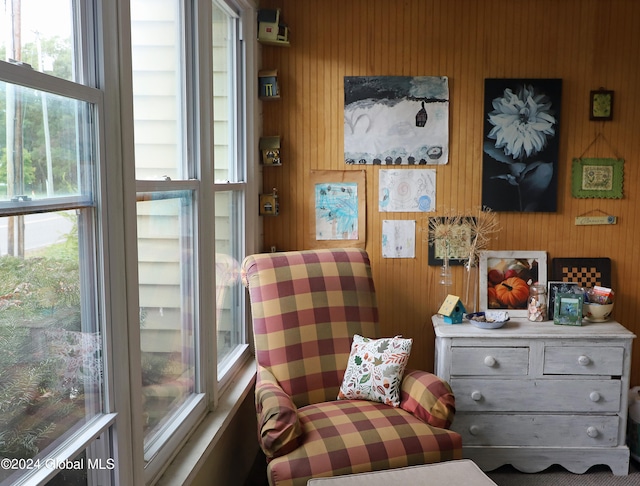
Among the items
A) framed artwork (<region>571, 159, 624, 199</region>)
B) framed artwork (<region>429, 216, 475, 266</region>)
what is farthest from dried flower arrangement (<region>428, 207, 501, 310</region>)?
framed artwork (<region>571, 159, 624, 199</region>)

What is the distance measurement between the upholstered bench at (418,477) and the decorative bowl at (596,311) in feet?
4.60

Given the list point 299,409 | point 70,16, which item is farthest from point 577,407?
point 70,16

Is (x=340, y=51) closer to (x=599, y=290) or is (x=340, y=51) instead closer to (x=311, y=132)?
(x=311, y=132)

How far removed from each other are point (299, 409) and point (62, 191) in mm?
1565

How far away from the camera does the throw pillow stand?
244 cm

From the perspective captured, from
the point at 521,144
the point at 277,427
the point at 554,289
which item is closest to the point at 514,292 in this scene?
the point at 554,289

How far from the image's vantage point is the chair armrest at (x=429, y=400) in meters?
2.28

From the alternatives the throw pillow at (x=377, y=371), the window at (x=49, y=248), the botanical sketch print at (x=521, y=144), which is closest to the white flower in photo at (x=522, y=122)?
the botanical sketch print at (x=521, y=144)

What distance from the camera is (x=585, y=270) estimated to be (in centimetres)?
312

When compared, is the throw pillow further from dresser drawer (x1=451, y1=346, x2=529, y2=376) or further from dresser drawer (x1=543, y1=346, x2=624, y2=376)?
dresser drawer (x1=543, y1=346, x2=624, y2=376)

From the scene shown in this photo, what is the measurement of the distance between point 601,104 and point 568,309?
1.10 m

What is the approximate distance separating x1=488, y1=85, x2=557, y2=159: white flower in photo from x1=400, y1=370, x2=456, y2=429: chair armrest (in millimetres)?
1389

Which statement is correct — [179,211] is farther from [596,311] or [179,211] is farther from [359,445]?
[596,311]

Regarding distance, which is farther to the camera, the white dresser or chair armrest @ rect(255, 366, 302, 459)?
the white dresser
